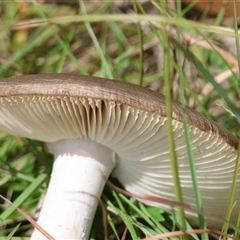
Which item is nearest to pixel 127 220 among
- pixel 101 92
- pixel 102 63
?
pixel 101 92

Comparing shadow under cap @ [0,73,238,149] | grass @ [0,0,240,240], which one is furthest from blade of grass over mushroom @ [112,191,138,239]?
shadow under cap @ [0,73,238,149]

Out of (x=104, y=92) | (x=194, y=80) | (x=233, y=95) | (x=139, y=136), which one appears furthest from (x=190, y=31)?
(x=104, y=92)

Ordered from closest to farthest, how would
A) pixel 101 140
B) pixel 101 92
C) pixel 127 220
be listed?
pixel 101 92 < pixel 101 140 < pixel 127 220

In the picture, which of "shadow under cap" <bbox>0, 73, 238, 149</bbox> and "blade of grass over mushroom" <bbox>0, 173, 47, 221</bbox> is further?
"blade of grass over mushroom" <bbox>0, 173, 47, 221</bbox>

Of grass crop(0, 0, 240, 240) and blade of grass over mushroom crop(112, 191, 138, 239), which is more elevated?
grass crop(0, 0, 240, 240)

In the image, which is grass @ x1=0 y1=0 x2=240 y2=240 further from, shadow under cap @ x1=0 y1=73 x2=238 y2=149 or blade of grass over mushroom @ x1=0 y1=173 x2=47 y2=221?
shadow under cap @ x1=0 y1=73 x2=238 y2=149

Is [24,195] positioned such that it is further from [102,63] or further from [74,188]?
[102,63]
